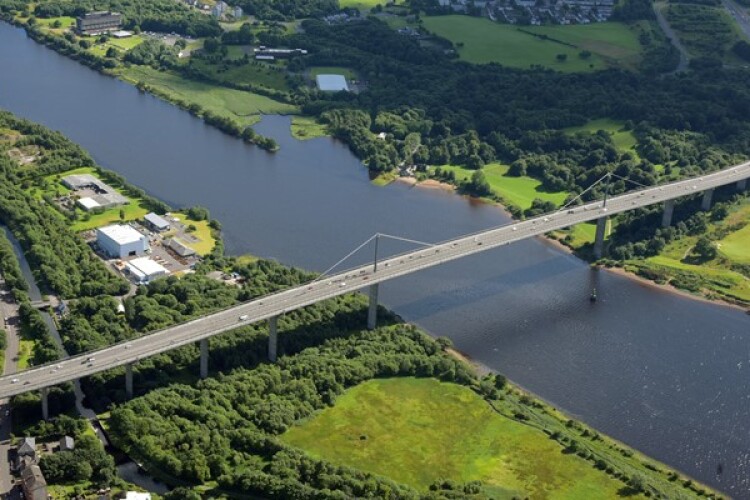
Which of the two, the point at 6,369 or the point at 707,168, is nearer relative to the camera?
the point at 6,369

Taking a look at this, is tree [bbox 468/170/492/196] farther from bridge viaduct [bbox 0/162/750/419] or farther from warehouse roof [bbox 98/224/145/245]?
warehouse roof [bbox 98/224/145/245]

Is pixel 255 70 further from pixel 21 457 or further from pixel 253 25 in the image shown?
pixel 21 457

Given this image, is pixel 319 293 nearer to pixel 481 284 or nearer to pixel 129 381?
pixel 129 381

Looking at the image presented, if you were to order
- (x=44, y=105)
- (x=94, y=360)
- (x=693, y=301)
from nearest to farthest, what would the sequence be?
(x=94, y=360)
(x=693, y=301)
(x=44, y=105)

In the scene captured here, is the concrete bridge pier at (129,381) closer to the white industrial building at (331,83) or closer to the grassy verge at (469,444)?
the grassy verge at (469,444)

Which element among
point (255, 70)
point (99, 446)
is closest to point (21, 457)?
point (99, 446)

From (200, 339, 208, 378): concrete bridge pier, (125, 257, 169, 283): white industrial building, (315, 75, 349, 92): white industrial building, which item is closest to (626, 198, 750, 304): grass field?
(125, 257, 169, 283): white industrial building

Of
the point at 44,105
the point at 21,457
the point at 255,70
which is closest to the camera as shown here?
the point at 21,457
